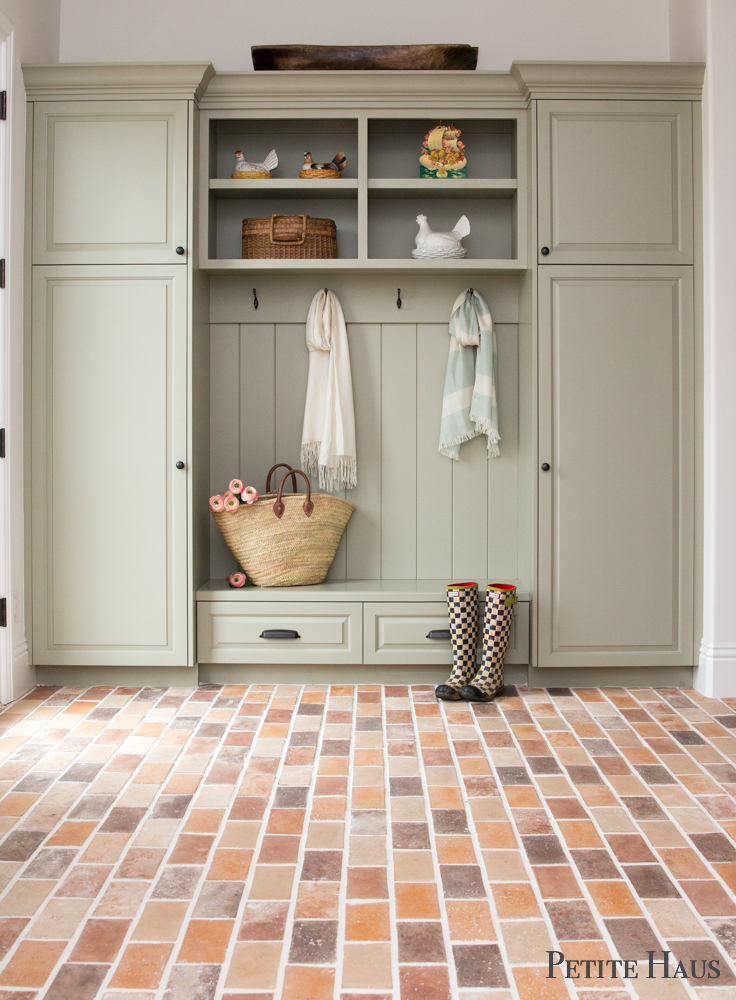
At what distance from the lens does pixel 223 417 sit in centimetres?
361

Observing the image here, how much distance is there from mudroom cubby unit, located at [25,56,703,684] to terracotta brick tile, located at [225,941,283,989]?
1753 millimetres

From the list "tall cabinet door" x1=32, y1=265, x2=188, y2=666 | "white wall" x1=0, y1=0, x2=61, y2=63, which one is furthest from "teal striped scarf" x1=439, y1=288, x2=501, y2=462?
"white wall" x1=0, y1=0, x2=61, y2=63

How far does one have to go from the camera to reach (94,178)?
3.18 metres

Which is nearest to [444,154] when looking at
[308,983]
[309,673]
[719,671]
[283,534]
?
[283,534]

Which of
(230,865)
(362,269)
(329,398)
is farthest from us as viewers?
(329,398)

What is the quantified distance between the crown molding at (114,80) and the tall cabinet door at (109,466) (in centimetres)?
67

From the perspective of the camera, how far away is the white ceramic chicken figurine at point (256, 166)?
3.34 metres

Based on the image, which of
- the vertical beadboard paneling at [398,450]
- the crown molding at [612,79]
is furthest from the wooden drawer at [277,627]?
the crown molding at [612,79]

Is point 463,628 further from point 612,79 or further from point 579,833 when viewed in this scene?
point 612,79

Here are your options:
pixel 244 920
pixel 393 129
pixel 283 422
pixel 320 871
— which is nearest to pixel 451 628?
pixel 283 422

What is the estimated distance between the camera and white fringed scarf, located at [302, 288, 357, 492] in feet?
11.4

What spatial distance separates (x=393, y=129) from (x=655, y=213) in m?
1.16

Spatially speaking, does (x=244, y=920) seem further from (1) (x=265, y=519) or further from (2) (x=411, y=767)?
(1) (x=265, y=519)

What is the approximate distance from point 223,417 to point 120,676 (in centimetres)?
117
